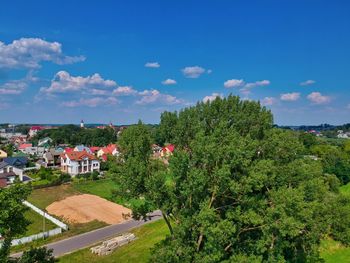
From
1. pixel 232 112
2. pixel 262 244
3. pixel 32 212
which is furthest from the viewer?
pixel 32 212

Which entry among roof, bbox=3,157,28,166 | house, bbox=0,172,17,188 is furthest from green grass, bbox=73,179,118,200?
roof, bbox=3,157,28,166

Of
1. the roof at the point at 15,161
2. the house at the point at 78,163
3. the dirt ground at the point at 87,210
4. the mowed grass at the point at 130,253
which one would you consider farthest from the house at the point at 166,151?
the roof at the point at 15,161

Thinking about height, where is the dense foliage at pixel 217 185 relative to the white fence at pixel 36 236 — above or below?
above

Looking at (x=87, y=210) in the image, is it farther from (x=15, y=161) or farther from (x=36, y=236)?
(x=15, y=161)

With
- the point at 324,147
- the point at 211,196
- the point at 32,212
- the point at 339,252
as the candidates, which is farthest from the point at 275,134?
the point at 324,147

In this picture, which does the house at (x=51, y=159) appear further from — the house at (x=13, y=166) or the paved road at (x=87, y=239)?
the paved road at (x=87, y=239)

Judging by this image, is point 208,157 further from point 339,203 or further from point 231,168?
point 339,203
